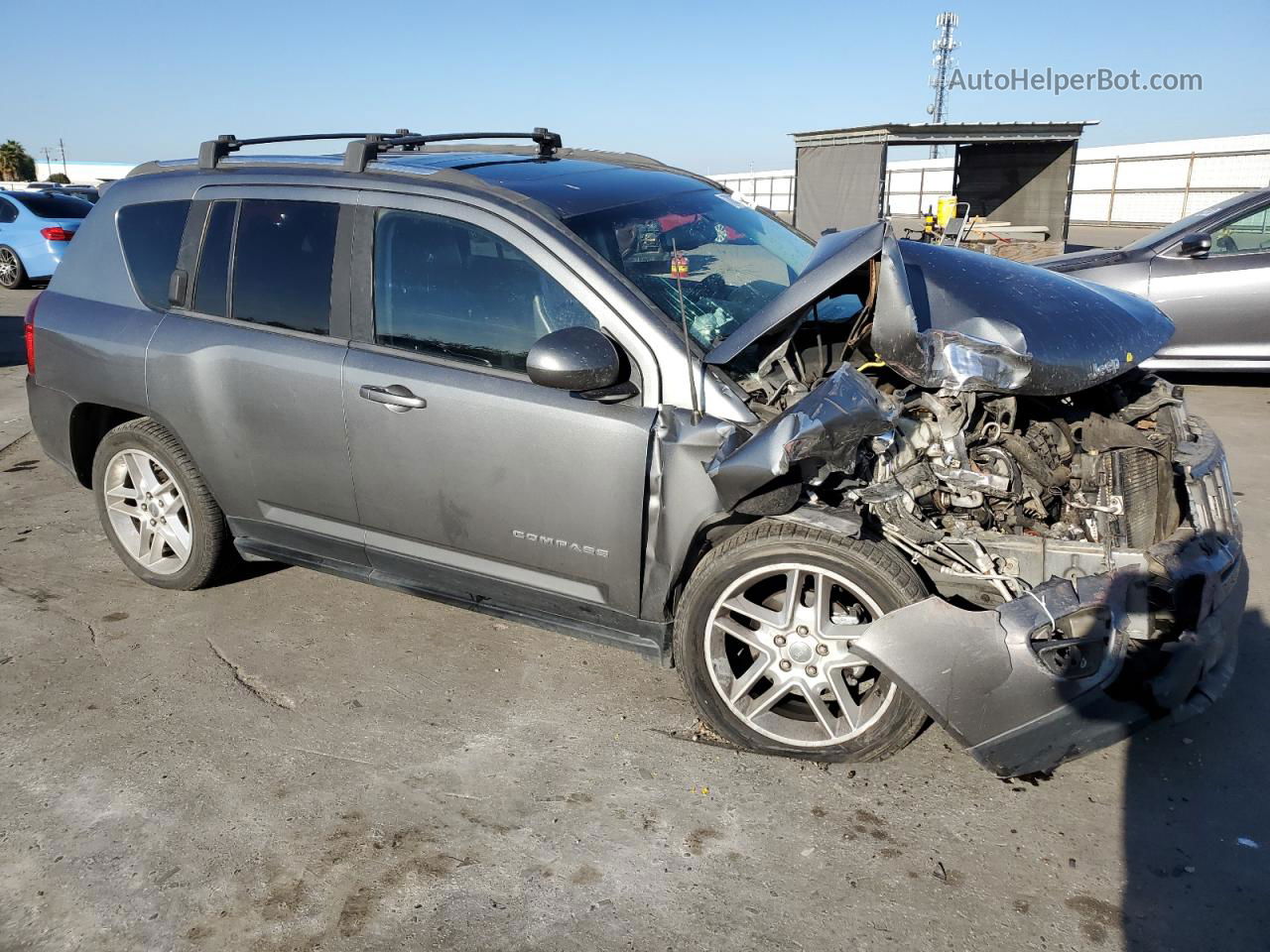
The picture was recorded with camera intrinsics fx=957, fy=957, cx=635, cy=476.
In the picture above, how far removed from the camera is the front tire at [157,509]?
4.24 m

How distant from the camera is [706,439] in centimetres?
302

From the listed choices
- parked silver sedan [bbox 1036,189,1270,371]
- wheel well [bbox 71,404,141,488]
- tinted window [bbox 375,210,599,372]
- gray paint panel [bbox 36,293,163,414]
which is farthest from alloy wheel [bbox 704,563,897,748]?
parked silver sedan [bbox 1036,189,1270,371]

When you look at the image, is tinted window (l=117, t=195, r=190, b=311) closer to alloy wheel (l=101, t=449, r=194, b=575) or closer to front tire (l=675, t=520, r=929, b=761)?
alloy wheel (l=101, t=449, r=194, b=575)

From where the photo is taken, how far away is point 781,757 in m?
3.19

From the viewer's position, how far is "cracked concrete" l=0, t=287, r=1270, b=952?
253 centimetres

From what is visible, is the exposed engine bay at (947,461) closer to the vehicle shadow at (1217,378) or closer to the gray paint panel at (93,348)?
the gray paint panel at (93,348)

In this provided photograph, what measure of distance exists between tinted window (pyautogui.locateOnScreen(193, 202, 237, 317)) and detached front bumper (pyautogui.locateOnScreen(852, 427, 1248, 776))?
295cm

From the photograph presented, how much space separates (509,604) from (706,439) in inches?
42.8

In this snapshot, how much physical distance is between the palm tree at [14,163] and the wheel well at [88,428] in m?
68.6

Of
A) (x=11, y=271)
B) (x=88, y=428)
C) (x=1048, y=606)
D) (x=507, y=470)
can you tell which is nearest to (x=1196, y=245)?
(x=1048, y=606)

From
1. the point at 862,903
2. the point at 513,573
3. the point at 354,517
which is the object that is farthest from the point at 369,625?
the point at 862,903

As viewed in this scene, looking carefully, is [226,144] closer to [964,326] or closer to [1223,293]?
[964,326]

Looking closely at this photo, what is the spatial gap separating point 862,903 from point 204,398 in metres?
3.13

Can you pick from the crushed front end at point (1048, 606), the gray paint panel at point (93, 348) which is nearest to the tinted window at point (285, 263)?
the gray paint panel at point (93, 348)
